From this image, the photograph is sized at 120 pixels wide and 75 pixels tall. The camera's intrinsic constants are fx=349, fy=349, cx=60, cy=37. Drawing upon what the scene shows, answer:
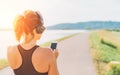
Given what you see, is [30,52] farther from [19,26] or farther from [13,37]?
[13,37]

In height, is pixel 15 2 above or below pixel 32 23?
below

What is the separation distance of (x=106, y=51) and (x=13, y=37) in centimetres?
70

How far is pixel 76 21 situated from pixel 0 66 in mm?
706

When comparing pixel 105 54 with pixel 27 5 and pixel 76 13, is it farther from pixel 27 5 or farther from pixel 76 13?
pixel 27 5

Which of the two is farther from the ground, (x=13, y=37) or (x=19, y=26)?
(x=19, y=26)

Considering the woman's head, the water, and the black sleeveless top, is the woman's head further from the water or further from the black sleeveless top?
the water

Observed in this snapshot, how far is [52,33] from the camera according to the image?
2.67m

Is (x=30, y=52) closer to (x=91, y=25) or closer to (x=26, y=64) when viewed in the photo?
(x=26, y=64)

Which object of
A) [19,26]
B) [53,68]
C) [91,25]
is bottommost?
[91,25]

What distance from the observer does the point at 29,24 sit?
1.47m

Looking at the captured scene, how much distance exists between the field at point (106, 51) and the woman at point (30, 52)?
1149 mm

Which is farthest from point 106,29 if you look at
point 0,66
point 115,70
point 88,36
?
point 0,66

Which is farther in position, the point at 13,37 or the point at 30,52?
the point at 13,37

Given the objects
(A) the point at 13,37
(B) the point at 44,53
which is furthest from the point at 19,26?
(A) the point at 13,37
